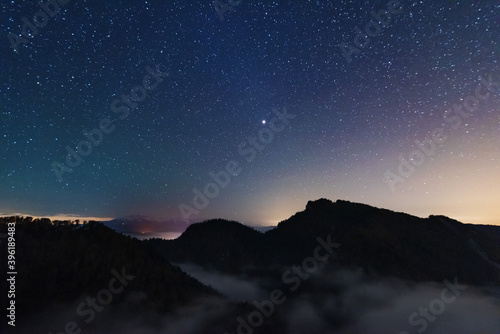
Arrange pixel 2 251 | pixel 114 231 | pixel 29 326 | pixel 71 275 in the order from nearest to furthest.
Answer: pixel 2 251 → pixel 29 326 → pixel 71 275 → pixel 114 231

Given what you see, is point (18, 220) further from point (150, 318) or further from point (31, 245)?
point (150, 318)

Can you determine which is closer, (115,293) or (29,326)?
(29,326)

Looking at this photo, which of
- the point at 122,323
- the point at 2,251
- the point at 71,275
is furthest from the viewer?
the point at 122,323

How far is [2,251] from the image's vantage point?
60938 millimetres

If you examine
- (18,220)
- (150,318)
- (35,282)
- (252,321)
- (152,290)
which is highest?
(18,220)

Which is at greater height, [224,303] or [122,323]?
[122,323]

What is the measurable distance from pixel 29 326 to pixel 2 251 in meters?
22.1

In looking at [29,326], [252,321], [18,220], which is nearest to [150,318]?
[29,326]

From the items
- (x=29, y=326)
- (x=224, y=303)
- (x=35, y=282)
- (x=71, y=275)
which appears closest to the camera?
(x=29, y=326)

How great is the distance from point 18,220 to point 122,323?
161 feet

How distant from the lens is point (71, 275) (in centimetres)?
→ 8531

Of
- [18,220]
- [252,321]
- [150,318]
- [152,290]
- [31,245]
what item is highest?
[18,220]

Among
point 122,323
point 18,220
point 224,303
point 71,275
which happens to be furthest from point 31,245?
point 224,303

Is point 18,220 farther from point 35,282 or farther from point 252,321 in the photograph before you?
point 252,321
